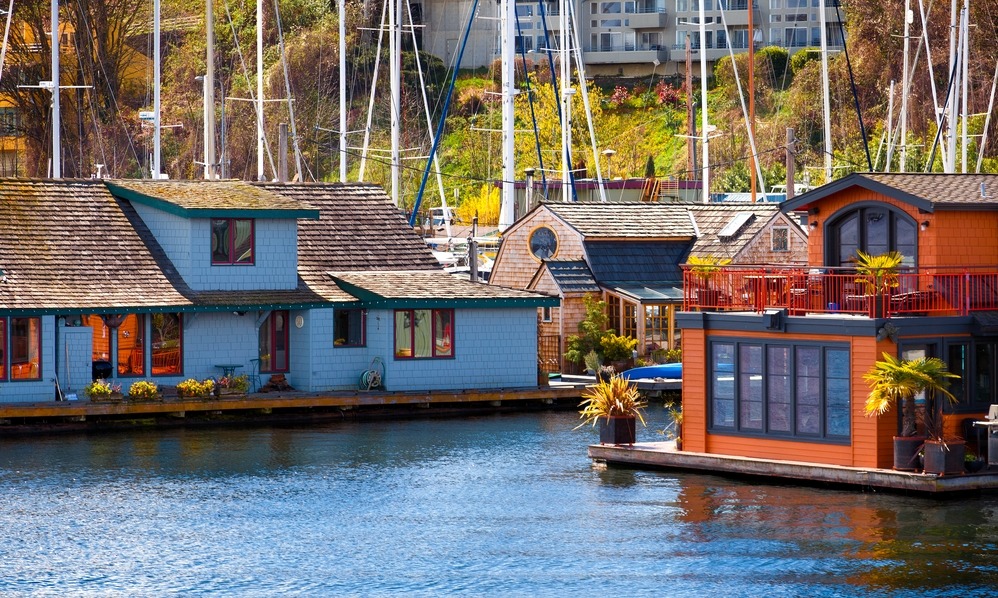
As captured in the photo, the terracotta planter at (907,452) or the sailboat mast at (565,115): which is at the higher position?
the sailboat mast at (565,115)

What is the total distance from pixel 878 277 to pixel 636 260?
66.9ft

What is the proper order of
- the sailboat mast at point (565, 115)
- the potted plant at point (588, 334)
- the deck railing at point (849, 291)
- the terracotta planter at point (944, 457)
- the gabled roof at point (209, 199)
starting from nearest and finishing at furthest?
the terracotta planter at point (944, 457) < the deck railing at point (849, 291) < the gabled roof at point (209, 199) < the potted plant at point (588, 334) < the sailboat mast at point (565, 115)

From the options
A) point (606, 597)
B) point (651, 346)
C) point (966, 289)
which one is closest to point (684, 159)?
point (651, 346)

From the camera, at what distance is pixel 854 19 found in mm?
84250

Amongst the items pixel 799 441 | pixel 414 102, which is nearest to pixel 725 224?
pixel 799 441

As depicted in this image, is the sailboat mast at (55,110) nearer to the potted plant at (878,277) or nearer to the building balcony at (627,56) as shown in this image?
the potted plant at (878,277)

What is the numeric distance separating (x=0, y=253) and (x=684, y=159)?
163ft

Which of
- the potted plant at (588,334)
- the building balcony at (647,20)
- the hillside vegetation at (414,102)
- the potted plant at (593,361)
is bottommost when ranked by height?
the potted plant at (593,361)

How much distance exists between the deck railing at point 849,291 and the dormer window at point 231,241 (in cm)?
Answer: 1464

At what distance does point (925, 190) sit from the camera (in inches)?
1220

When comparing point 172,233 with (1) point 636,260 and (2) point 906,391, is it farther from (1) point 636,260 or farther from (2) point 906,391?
(2) point 906,391

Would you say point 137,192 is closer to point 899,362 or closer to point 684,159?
point 899,362

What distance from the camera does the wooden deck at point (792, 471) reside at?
92.1 ft

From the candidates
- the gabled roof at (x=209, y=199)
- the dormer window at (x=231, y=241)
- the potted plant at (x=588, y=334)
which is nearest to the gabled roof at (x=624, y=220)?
the potted plant at (x=588, y=334)
